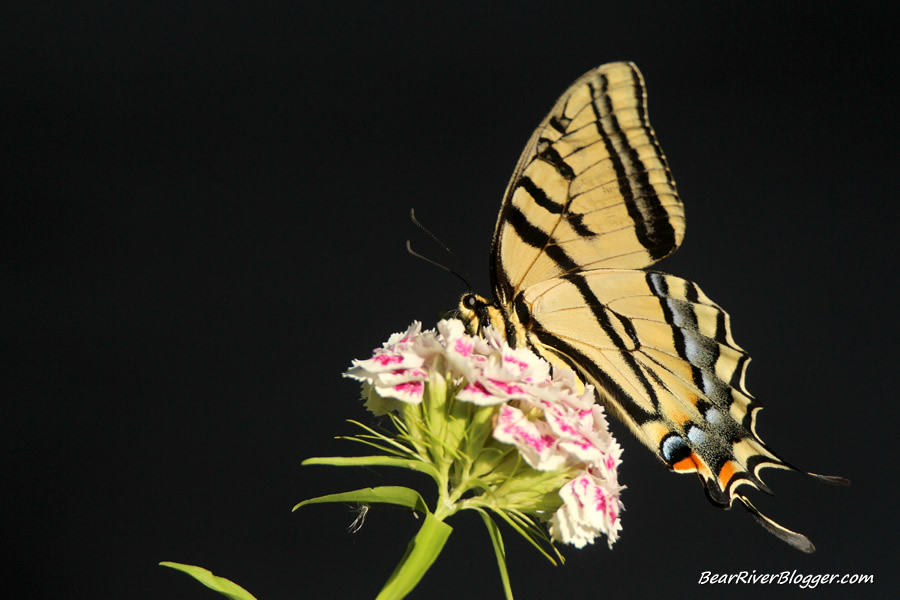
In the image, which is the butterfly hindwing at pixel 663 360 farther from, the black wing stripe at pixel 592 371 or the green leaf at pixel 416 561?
the green leaf at pixel 416 561

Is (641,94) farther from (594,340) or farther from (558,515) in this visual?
(558,515)

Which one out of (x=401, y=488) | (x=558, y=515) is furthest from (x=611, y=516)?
(x=401, y=488)

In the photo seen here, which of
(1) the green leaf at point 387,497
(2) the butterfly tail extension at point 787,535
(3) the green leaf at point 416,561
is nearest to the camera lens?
(3) the green leaf at point 416,561

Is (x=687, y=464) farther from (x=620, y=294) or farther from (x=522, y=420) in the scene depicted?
(x=522, y=420)

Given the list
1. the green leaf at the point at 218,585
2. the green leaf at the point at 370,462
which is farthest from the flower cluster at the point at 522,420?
the green leaf at the point at 218,585

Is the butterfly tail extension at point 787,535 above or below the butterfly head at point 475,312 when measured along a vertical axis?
below

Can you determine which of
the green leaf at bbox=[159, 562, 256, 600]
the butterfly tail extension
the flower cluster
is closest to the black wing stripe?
the butterfly tail extension

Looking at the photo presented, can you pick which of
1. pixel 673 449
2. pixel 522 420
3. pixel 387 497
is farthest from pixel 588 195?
pixel 387 497
